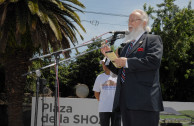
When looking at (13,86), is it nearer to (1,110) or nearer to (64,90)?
(1,110)

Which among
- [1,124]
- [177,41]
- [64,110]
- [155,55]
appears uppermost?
[177,41]

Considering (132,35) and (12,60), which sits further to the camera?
(12,60)

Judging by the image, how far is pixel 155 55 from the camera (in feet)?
7.36

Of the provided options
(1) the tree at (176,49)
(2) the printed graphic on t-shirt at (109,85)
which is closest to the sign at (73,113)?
(2) the printed graphic on t-shirt at (109,85)

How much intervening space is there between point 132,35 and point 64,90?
82.9 feet

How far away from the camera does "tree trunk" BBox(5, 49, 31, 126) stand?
10.2m

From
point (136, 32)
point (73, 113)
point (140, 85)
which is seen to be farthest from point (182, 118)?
point (140, 85)

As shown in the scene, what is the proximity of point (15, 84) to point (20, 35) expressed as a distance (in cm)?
205

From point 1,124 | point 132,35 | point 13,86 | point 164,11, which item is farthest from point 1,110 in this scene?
point 164,11

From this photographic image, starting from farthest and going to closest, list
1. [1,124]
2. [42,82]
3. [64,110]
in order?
1. [1,124]
2. [64,110]
3. [42,82]

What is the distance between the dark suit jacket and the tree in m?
17.5

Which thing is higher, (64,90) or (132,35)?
(132,35)

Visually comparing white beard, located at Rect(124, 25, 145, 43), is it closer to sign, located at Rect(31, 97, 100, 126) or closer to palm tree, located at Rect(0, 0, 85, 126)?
sign, located at Rect(31, 97, 100, 126)

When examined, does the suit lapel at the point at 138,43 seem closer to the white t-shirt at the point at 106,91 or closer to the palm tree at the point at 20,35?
the white t-shirt at the point at 106,91
